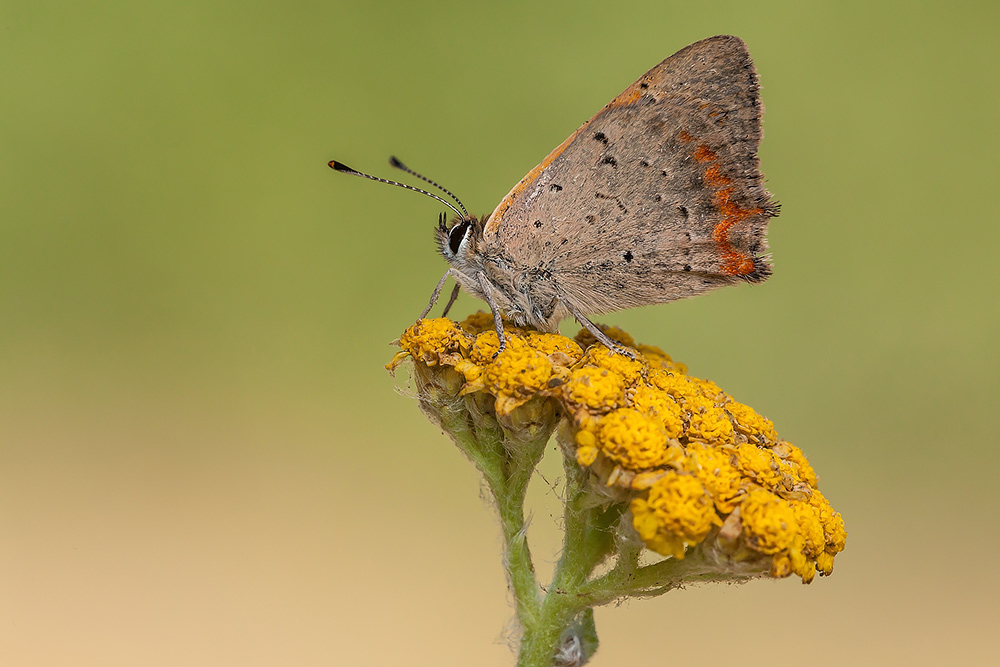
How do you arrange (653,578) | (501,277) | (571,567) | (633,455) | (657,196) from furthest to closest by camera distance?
(501,277), (657,196), (571,567), (653,578), (633,455)

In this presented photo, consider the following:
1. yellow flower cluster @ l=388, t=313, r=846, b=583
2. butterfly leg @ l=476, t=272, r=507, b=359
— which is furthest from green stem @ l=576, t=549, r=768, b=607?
butterfly leg @ l=476, t=272, r=507, b=359

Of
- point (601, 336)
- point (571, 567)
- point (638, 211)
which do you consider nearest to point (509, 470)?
point (571, 567)

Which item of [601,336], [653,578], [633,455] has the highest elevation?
[601,336]

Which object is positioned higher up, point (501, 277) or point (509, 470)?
point (501, 277)

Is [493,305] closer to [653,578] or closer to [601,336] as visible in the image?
[601,336]

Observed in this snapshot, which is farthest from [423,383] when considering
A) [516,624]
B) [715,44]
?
[715,44]

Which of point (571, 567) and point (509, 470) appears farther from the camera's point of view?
point (509, 470)

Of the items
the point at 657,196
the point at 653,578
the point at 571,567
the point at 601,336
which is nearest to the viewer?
the point at 653,578

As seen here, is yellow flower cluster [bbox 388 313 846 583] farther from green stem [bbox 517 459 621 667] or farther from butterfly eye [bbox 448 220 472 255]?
butterfly eye [bbox 448 220 472 255]
